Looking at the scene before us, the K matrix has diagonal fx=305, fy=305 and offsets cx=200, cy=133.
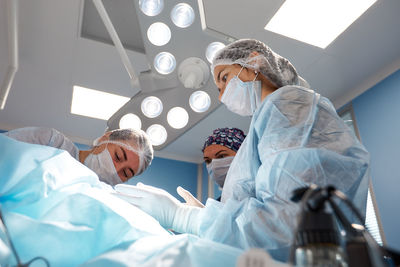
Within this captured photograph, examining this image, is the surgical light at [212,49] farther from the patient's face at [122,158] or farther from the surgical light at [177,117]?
the patient's face at [122,158]

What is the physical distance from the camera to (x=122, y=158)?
1.75m

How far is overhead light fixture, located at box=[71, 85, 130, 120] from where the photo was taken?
2.71 m

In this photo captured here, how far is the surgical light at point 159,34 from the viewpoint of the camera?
0.99 meters

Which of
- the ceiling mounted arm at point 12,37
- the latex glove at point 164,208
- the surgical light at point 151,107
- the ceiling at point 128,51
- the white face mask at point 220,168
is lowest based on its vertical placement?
the latex glove at point 164,208

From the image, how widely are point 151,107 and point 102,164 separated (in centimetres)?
76

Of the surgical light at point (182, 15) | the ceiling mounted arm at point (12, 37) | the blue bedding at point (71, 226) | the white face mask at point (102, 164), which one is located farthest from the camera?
the white face mask at point (102, 164)

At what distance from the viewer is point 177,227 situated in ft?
3.69

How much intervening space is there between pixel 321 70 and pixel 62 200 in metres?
2.27

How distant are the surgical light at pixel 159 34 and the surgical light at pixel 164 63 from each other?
4 cm

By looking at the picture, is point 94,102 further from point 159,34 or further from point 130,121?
point 159,34

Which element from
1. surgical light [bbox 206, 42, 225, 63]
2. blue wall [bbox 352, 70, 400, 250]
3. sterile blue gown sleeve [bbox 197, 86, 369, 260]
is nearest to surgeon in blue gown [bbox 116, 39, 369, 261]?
sterile blue gown sleeve [bbox 197, 86, 369, 260]

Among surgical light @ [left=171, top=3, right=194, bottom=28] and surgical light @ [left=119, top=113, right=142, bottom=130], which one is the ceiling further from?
surgical light @ [left=171, top=3, right=194, bottom=28]

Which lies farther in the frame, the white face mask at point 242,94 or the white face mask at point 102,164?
the white face mask at point 102,164

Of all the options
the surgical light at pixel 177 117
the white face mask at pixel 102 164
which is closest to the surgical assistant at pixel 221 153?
the white face mask at pixel 102 164
